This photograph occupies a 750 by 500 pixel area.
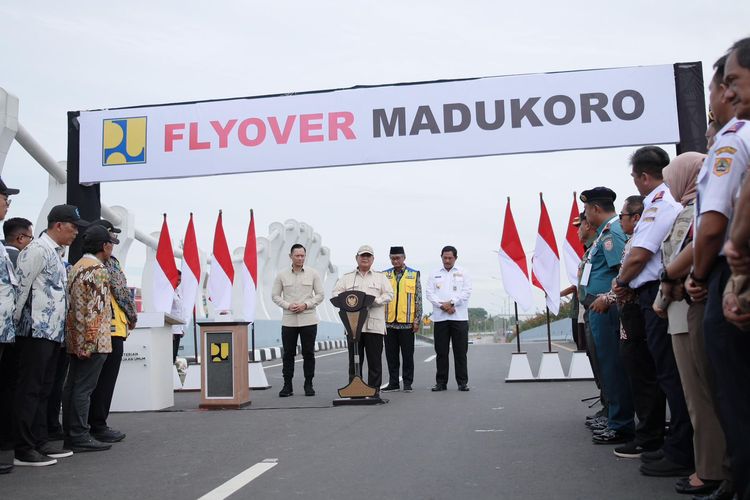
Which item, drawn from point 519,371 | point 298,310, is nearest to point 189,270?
point 298,310

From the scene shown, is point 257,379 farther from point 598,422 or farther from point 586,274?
point 586,274

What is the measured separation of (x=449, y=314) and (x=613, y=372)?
5.00 meters

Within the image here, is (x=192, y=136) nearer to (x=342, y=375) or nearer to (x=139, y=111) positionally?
(x=139, y=111)

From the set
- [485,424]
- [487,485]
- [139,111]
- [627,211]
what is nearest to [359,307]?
[485,424]

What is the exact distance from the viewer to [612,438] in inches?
227

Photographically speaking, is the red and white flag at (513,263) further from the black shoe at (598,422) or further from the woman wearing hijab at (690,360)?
the woman wearing hijab at (690,360)

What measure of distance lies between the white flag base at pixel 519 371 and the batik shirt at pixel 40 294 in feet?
24.2

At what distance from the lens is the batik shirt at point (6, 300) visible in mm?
5180

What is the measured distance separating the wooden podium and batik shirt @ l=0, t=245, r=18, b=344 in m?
3.91

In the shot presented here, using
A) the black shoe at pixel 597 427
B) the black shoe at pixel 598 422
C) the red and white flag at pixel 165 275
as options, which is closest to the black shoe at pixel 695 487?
the black shoe at pixel 597 427

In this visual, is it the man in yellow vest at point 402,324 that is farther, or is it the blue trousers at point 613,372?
the man in yellow vest at point 402,324

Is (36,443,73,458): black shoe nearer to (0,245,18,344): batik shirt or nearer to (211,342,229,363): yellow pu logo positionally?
(0,245,18,344): batik shirt

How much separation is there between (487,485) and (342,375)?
9503mm

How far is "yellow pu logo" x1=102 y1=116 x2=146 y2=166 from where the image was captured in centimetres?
962
